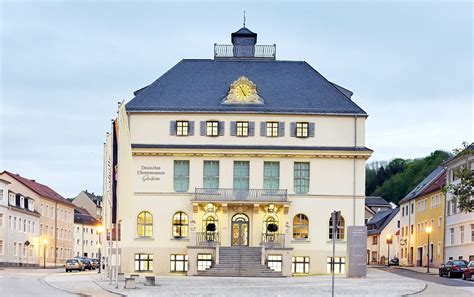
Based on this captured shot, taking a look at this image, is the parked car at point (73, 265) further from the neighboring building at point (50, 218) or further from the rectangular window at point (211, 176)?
the neighboring building at point (50, 218)

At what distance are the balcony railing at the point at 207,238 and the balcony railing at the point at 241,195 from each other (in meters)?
2.39

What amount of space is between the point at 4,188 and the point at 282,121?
124 ft

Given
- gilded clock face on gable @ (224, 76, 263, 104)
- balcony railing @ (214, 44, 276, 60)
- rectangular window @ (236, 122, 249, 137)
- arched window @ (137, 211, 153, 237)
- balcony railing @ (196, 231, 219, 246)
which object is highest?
balcony railing @ (214, 44, 276, 60)

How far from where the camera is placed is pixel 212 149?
6338 cm

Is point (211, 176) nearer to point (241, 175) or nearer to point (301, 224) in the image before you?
point (241, 175)

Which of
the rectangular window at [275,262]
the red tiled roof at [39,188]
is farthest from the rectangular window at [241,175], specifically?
the red tiled roof at [39,188]

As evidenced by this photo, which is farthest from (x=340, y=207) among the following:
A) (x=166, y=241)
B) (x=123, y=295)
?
(x=123, y=295)

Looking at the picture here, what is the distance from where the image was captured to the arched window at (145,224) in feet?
207

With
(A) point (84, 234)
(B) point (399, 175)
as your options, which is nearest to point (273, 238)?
(A) point (84, 234)

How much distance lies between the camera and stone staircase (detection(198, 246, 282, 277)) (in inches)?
2295

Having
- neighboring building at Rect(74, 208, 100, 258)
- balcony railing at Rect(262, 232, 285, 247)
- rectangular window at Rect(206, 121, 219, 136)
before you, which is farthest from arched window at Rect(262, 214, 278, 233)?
neighboring building at Rect(74, 208, 100, 258)

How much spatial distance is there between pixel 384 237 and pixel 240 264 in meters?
61.7

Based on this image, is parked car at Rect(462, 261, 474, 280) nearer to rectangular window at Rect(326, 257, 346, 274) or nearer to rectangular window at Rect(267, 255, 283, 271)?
rectangular window at Rect(326, 257, 346, 274)

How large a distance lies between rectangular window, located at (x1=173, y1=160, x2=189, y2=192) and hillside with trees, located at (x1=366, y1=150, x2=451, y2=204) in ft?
259
